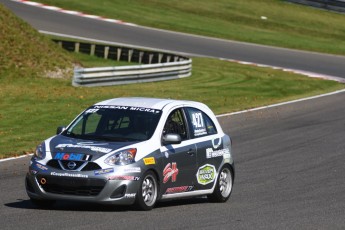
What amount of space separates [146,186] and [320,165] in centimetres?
690

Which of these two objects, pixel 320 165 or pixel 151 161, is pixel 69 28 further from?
pixel 151 161

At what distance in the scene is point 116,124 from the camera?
12281 millimetres

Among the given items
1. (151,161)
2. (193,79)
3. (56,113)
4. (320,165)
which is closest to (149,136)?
(151,161)

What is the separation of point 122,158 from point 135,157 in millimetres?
163

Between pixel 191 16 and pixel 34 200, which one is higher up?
pixel 34 200

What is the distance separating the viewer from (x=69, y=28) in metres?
45.0

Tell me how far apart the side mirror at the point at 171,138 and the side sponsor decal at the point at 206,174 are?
88 centimetres

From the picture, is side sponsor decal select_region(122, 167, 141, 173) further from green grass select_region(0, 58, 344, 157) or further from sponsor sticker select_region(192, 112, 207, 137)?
green grass select_region(0, 58, 344, 157)

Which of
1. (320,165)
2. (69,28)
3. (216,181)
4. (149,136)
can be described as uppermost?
(149,136)

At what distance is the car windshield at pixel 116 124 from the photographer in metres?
12.1

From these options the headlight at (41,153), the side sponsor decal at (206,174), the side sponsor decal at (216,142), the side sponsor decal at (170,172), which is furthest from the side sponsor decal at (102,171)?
the side sponsor decal at (216,142)

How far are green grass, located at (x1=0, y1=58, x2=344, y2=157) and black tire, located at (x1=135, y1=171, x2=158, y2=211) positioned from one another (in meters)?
6.37

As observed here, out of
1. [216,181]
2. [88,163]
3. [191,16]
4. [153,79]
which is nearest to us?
[88,163]

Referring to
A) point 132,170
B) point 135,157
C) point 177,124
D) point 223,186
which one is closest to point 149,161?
point 135,157
